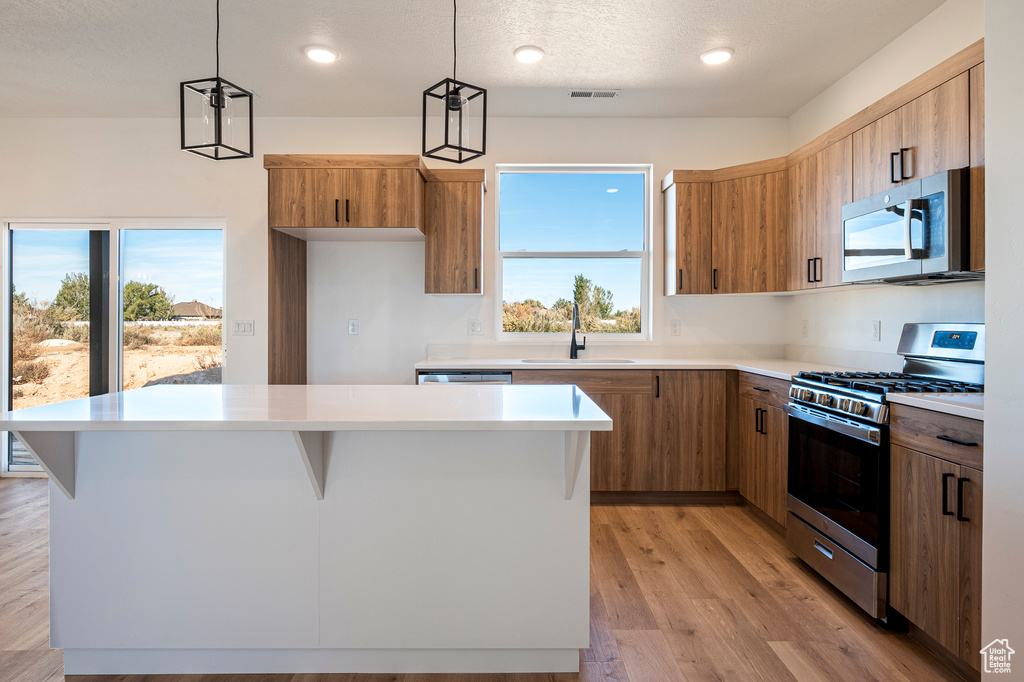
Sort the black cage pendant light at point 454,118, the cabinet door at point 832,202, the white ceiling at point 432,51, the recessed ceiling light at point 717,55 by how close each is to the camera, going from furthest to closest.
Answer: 1. the recessed ceiling light at point 717,55
2. the cabinet door at point 832,202
3. the white ceiling at point 432,51
4. the black cage pendant light at point 454,118

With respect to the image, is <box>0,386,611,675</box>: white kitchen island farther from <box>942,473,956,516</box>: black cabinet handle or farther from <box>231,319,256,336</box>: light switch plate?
<box>231,319,256,336</box>: light switch plate

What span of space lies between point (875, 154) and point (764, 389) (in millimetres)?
1280

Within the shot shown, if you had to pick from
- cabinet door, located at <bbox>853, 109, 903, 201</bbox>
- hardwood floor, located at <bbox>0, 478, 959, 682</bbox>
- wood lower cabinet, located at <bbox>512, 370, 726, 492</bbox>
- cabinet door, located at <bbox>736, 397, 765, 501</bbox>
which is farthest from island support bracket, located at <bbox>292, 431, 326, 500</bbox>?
cabinet door, located at <bbox>853, 109, 903, 201</bbox>

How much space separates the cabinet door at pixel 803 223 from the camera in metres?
3.03

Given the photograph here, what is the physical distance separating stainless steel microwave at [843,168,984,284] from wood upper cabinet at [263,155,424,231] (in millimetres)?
2403

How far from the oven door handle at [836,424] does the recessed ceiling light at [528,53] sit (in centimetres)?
224

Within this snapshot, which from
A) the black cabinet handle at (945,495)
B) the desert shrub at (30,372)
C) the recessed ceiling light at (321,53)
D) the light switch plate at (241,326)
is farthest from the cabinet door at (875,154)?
the desert shrub at (30,372)

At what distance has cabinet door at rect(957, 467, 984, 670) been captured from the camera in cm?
163

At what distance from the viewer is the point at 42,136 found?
3.92 meters

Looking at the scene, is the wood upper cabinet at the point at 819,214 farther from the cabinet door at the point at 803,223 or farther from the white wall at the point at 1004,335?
the white wall at the point at 1004,335

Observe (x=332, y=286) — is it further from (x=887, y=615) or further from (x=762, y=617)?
(x=887, y=615)

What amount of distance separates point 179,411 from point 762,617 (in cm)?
219

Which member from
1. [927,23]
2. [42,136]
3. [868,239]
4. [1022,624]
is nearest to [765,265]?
[868,239]

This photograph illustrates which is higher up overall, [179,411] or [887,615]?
[179,411]
